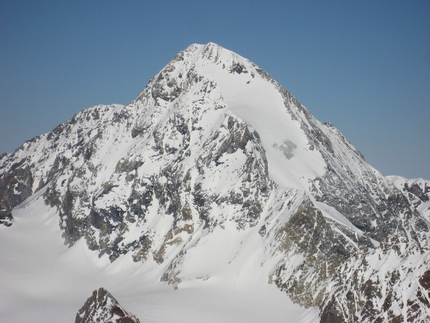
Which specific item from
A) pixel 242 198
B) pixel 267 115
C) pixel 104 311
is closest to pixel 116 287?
pixel 242 198

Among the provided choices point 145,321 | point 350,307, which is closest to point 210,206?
point 145,321

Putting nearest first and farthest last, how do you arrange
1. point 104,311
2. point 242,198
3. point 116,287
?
point 104,311
point 242,198
point 116,287

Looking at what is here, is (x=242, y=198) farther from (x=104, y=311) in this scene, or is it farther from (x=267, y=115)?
(x=104, y=311)

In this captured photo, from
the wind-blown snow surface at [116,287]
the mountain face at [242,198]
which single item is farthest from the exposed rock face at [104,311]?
the mountain face at [242,198]

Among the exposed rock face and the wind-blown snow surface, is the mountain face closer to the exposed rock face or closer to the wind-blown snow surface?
the wind-blown snow surface

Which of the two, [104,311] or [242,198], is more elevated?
[242,198]

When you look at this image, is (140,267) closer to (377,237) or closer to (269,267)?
(269,267)

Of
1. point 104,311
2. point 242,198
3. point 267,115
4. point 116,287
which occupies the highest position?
point 267,115
